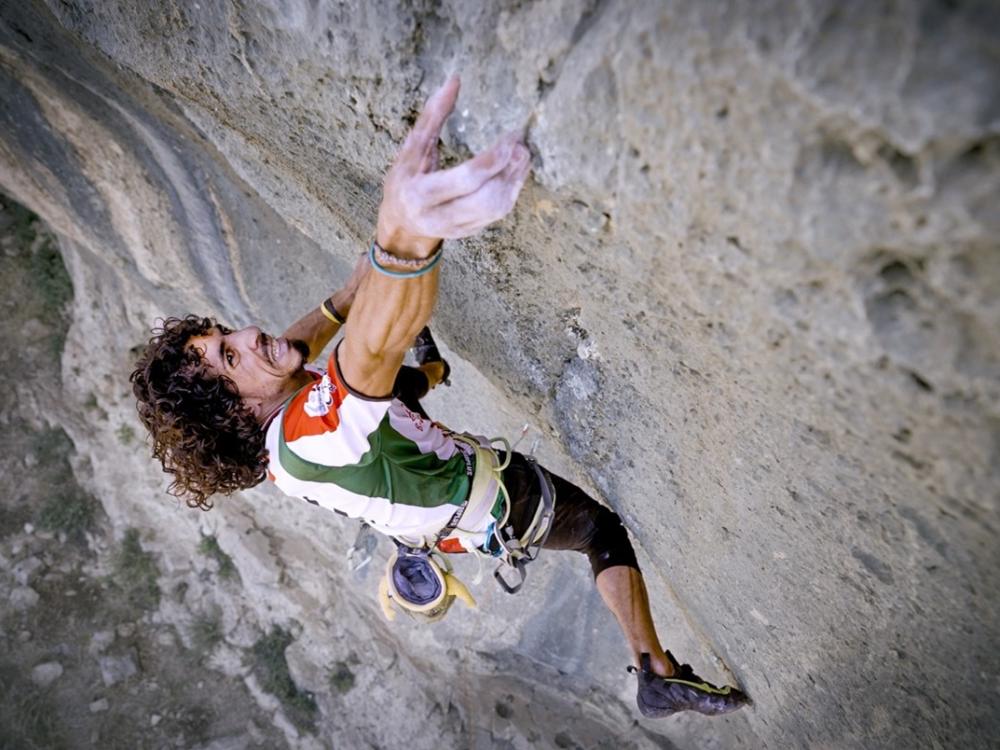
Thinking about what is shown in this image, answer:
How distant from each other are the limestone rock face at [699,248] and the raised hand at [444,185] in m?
0.05

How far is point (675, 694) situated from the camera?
187 cm

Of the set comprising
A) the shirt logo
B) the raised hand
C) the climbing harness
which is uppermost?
the raised hand

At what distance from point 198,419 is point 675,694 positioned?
56.1 inches

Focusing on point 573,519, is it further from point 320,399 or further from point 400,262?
point 400,262

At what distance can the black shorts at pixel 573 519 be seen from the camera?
6.73 ft

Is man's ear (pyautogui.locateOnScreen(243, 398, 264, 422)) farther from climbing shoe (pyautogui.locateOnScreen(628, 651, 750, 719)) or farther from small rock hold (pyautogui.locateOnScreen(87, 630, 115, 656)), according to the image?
small rock hold (pyautogui.locateOnScreen(87, 630, 115, 656))

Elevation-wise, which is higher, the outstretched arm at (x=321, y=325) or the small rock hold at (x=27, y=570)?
the outstretched arm at (x=321, y=325)

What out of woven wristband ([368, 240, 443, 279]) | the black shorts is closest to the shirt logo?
woven wristband ([368, 240, 443, 279])

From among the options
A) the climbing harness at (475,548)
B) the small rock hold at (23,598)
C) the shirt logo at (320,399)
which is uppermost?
the shirt logo at (320,399)

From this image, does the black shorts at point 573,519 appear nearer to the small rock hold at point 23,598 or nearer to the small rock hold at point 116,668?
the small rock hold at point 116,668

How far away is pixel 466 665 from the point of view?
3.85 meters

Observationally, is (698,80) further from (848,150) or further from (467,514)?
(467,514)

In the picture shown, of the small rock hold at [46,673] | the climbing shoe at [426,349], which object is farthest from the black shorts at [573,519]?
the small rock hold at [46,673]

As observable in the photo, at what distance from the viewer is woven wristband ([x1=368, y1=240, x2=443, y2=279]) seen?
1.11 meters
